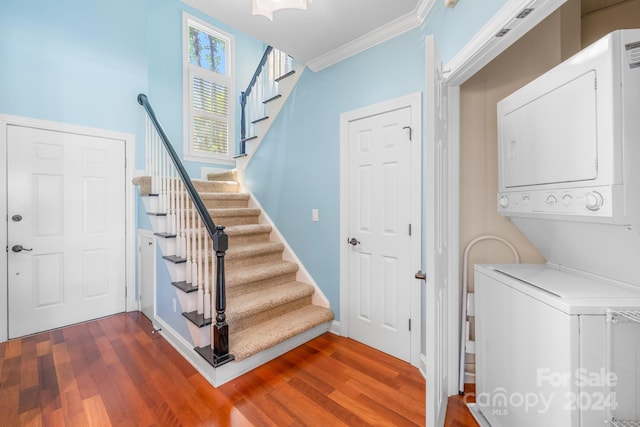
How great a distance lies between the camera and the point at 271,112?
11.0 ft

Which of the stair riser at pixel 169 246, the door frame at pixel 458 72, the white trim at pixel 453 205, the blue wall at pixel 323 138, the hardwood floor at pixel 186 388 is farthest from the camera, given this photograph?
the stair riser at pixel 169 246

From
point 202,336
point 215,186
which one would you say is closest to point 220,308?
point 202,336

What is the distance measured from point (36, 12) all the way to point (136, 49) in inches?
32.6

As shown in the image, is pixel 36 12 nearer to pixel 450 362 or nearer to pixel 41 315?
pixel 41 315

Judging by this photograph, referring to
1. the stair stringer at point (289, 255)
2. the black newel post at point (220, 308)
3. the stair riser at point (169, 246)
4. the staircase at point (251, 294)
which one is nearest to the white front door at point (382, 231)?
the stair stringer at point (289, 255)

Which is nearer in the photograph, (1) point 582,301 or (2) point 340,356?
(1) point 582,301

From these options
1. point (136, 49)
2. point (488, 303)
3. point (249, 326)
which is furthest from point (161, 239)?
point (488, 303)

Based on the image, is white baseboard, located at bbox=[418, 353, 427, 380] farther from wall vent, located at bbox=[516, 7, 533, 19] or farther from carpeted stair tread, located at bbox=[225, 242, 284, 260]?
wall vent, located at bbox=[516, 7, 533, 19]

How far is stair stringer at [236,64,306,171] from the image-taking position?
10.1 ft

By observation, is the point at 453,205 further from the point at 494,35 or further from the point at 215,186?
the point at 215,186

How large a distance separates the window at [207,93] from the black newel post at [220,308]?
98.5 inches

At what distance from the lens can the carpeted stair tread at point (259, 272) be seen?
2.49 meters

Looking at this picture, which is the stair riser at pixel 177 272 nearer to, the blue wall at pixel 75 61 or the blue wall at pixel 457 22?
the blue wall at pixel 75 61

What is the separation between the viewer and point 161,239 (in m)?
2.51
